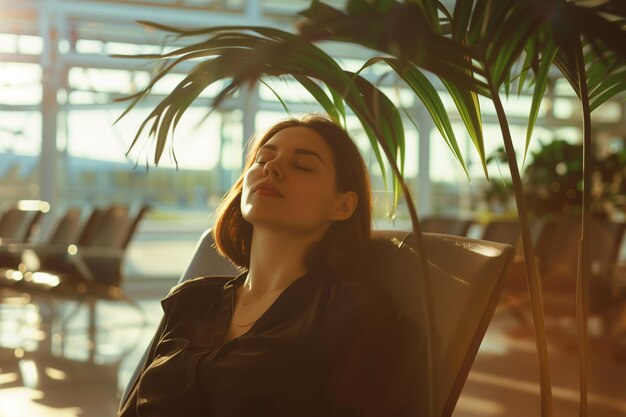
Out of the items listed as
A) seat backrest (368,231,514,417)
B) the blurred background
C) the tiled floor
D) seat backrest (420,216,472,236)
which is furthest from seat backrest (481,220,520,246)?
seat backrest (368,231,514,417)

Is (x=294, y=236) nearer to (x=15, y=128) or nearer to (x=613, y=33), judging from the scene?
(x=613, y=33)

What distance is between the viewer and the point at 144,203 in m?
6.59

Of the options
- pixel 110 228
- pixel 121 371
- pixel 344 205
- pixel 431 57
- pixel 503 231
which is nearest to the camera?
pixel 431 57

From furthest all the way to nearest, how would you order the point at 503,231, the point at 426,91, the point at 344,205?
the point at 503,231 → the point at 344,205 → the point at 426,91

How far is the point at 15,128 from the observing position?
328 inches

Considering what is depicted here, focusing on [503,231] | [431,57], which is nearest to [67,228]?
[503,231]

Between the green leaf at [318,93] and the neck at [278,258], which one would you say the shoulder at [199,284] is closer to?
the neck at [278,258]

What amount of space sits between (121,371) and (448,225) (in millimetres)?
2418

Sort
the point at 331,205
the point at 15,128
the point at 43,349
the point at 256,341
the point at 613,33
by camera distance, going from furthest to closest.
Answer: the point at 15,128 < the point at 43,349 < the point at 331,205 < the point at 256,341 < the point at 613,33

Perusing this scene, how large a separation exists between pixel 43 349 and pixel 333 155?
12.8ft

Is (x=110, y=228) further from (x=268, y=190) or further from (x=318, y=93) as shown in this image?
(x=318, y=93)

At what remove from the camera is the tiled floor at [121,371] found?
140 inches

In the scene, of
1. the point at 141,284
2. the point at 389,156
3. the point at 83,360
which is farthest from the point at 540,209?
the point at 389,156

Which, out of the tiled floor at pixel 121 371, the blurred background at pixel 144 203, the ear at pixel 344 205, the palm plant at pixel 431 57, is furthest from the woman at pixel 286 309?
the blurred background at pixel 144 203
